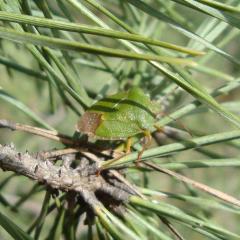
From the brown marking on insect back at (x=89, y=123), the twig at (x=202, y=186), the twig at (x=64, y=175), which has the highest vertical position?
the brown marking on insect back at (x=89, y=123)

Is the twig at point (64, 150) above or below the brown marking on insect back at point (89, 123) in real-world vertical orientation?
below

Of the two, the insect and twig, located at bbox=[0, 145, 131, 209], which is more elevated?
the insect

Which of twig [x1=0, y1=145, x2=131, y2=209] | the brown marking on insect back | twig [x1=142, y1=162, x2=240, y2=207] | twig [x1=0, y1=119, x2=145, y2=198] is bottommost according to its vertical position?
twig [x1=0, y1=145, x2=131, y2=209]

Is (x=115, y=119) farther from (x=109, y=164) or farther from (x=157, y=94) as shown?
(x=157, y=94)

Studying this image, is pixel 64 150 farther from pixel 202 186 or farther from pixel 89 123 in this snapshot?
pixel 202 186

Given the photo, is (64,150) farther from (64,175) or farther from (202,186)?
(202,186)

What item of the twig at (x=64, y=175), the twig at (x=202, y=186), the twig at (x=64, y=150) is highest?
the twig at (x=202, y=186)

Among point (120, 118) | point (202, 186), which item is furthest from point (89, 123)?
point (202, 186)

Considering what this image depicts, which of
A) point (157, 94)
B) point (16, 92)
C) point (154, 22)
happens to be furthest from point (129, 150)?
point (16, 92)
